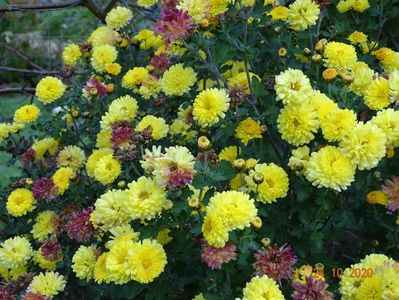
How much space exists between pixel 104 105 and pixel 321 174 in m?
1.14

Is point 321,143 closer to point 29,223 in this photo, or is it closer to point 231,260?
point 231,260

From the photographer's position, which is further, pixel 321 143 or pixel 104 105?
pixel 104 105

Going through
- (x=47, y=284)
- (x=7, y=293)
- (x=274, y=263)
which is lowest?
(x=7, y=293)

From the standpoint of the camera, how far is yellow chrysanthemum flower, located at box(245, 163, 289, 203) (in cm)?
162

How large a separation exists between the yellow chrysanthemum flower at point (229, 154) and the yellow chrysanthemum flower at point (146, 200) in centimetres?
43

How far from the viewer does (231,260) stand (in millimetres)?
1498

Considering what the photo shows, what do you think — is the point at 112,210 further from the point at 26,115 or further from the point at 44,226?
the point at 26,115

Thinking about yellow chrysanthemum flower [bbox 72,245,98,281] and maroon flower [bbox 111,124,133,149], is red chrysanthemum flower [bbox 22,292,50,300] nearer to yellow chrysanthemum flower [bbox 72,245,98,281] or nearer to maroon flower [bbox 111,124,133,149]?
yellow chrysanthemum flower [bbox 72,245,98,281]

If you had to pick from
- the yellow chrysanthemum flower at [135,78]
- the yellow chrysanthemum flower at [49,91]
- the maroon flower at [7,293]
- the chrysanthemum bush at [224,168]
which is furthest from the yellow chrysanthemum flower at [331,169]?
the yellow chrysanthemum flower at [49,91]

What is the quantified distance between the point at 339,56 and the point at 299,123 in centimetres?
39

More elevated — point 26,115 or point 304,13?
point 304,13

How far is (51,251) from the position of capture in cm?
200

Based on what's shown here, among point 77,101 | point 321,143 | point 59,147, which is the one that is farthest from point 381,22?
point 59,147

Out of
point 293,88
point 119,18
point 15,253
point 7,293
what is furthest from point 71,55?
point 293,88
